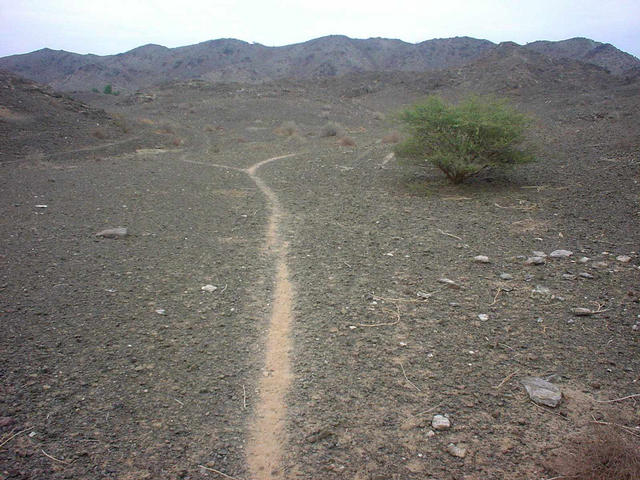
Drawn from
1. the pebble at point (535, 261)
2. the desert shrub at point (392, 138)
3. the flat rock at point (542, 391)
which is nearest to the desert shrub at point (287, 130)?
the desert shrub at point (392, 138)

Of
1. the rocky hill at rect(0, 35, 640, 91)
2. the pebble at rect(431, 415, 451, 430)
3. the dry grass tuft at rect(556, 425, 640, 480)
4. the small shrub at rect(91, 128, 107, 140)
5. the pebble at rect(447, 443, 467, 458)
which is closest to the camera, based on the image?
the dry grass tuft at rect(556, 425, 640, 480)

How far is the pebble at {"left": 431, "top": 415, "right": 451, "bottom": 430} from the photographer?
3209 mm

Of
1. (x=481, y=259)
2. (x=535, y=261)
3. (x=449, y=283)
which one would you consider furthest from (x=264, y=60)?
(x=449, y=283)

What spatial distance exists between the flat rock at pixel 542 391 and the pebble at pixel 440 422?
28.9 inches

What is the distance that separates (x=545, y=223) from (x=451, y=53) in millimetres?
80558

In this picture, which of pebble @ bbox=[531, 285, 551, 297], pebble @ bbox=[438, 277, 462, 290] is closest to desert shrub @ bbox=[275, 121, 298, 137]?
pebble @ bbox=[438, 277, 462, 290]

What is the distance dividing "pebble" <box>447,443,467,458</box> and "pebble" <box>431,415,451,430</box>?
160 millimetres

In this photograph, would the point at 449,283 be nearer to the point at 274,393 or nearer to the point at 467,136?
the point at 274,393

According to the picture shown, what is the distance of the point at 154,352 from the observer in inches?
163

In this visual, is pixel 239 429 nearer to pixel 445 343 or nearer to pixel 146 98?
pixel 445 343

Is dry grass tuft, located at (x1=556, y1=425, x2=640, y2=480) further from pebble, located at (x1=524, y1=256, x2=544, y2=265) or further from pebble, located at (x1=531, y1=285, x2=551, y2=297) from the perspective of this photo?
pebble, located at (x1=524, y1=256, x2=544, y2=265)

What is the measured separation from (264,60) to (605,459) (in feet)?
288

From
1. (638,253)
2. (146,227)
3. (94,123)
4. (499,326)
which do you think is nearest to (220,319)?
(499,326)

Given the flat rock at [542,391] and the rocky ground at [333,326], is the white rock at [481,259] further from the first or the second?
the flat rock at [542,391]
